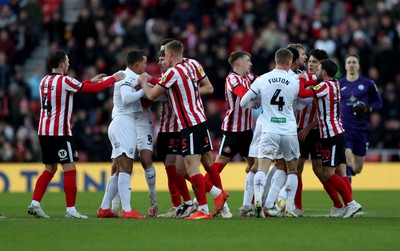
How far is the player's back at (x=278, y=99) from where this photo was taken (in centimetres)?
1313

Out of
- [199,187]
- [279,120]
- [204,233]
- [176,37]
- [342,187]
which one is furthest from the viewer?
[176,37]

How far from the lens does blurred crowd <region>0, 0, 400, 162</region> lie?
2411 centimetres

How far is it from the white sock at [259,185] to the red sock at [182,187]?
1206 millimetres

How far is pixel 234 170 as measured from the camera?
22547mm

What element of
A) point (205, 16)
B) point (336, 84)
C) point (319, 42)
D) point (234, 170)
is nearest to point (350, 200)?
point (336, 84)

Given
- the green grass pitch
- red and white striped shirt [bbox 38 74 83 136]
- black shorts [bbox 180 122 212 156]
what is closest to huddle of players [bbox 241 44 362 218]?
the green grass pitch

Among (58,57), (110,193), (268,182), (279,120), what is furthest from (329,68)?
(58,57)

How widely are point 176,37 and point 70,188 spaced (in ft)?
44.0

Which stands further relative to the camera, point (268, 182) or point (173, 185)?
point (268, 182)

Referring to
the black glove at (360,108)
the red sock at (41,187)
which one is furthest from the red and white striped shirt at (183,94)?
the black glove at (360,108)

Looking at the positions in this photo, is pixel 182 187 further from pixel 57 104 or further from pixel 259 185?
pixel 57 104

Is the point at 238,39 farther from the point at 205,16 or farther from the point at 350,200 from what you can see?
the point at 350,200

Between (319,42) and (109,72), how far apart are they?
543 centimetres

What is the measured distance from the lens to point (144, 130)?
1390cm
